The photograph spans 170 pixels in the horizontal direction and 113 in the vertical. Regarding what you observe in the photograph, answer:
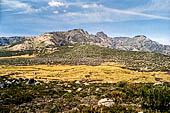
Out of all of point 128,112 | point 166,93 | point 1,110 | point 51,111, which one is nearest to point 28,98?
point 1,110

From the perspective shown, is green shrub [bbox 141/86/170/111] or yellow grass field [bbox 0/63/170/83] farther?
yellow grass field [bbox 0/63/170/83]

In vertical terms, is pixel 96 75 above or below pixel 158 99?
below

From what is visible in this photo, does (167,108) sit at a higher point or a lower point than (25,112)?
higher

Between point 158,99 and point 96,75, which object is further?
point 96,75

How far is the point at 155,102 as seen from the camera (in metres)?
20.2

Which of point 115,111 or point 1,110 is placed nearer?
point 115,111

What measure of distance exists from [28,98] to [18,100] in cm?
240

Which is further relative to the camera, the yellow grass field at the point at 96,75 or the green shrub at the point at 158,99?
the yellow grass field at the point at 96,75

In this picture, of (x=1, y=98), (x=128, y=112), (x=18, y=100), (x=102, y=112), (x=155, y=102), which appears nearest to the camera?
(x=102, y=112)

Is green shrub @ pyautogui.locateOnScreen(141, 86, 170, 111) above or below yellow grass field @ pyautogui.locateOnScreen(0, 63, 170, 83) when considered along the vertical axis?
above

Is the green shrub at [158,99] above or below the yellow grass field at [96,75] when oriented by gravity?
above

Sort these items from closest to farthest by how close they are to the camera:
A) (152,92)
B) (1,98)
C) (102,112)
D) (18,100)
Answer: (102,112), (152,92), (18,100), (1,98)

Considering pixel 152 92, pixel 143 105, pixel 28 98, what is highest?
pixel 152 92

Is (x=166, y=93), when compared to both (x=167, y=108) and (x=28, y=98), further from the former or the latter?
(x=28, y=98)
